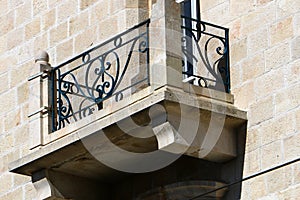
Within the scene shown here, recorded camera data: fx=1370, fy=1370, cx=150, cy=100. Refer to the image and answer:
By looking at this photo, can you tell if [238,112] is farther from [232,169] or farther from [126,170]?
[126,170]

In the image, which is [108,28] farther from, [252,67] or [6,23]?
[252,67]

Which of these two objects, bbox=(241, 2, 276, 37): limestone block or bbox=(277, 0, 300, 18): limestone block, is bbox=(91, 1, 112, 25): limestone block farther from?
bbox=(277, 0, 300, 18): limestone block

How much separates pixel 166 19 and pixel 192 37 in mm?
580

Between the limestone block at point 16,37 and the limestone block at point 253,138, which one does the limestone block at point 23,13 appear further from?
the limestone block at point 253,138

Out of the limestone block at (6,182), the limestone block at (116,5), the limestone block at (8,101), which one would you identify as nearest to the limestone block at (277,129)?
the limestone block at (116,5)

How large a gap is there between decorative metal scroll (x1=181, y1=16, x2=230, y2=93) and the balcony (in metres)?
0.01

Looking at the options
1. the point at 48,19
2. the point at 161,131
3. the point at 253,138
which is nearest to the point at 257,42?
the point at 253,138

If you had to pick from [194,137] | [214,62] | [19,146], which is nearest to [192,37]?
[214,62]

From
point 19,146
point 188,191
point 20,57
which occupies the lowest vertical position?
point 188,191

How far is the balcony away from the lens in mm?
11305

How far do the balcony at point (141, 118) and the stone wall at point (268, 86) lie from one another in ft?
0.42

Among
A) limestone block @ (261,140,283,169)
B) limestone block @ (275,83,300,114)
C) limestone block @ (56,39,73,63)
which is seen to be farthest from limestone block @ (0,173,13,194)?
limestone block @ (275,83,300,114)

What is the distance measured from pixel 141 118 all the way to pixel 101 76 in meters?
1.50

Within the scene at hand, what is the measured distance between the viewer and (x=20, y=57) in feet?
46.1
